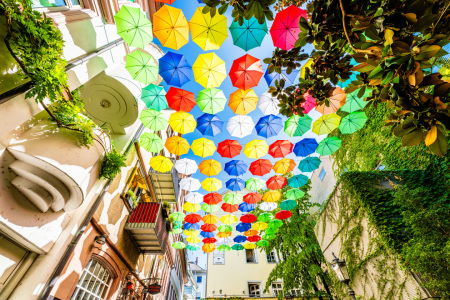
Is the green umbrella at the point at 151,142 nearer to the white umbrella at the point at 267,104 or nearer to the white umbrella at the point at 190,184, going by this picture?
the white umbrella at the point at 190,184

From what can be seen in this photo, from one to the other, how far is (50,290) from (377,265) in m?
8.66

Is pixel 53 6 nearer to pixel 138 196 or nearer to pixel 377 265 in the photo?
pixel 138 196

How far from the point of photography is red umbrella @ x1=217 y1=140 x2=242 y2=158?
784cm

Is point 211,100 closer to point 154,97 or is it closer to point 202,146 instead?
point 154,97

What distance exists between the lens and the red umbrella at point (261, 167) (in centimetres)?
854

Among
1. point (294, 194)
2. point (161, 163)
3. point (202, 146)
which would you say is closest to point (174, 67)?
point (202, 146)

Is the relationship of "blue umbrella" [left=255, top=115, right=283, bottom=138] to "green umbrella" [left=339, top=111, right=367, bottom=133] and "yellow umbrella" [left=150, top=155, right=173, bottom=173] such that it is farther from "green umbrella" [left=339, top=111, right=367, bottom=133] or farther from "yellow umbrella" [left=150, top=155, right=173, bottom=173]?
"yellow umbrella" [left=150, top=155, right=173, bottom=173]

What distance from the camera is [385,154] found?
775 cm

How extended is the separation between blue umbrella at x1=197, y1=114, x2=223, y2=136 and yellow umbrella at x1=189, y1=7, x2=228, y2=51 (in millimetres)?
2667

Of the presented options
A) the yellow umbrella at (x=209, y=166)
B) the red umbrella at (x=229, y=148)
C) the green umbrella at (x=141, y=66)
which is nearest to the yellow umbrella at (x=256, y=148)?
the red umbrella at (x=229, y=148)

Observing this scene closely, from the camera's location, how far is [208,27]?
16.7 feet

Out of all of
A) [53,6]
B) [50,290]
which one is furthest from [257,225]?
[53,6]

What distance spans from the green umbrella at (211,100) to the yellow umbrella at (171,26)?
5.43 ft

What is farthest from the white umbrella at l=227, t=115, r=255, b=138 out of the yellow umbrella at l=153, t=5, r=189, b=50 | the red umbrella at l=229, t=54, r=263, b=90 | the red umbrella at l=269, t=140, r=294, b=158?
the yellow umbrella at l=153, t=5, r=189, b=50
